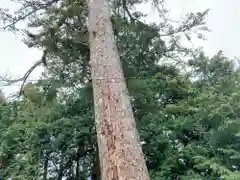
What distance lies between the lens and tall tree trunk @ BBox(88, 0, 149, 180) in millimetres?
2438

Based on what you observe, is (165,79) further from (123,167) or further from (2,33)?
(123,167)

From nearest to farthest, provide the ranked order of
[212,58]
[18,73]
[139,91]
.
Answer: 1. [18,73]
2. [139,91]
3. [212,58]

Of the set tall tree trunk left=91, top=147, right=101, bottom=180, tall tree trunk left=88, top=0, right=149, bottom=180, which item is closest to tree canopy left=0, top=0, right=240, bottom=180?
tall tree trunk left=91, top=147, right=101, bottom=180

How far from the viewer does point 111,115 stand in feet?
9.25

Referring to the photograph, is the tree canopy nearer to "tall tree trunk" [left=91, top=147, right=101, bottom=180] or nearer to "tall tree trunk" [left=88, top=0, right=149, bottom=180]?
"tall tree trunk" [left=91, top=147, right=101, bottom=180]

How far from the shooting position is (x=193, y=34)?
5.52 m

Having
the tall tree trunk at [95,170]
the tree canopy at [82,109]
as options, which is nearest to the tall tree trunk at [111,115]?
the tree canopy at [82,109]

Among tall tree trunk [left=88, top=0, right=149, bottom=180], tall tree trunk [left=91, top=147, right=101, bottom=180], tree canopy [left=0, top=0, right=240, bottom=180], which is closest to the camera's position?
tall tree trunk [left=88, top=0, right=149, bottom=180]

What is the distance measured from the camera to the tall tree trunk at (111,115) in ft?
8.00

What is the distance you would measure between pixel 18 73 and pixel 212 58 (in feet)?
15.4

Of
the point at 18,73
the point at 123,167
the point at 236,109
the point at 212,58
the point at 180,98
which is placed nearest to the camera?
the point at 123,167

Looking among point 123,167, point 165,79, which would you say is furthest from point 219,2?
point 123,167

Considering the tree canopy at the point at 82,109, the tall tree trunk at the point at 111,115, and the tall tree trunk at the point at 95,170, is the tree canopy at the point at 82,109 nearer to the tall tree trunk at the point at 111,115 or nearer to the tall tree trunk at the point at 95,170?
the tall tree trunk at the point at 95,170

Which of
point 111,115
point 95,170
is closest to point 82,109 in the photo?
point 95,170
